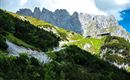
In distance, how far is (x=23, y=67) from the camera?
23906 millimetres

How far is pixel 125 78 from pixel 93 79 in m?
13.6

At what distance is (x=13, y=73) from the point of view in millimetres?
20703

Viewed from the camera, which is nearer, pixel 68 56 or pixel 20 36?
pixel 68 56

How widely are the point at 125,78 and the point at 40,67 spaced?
23.8 meters

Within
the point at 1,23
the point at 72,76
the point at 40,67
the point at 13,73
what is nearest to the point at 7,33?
→ the point at 1,23

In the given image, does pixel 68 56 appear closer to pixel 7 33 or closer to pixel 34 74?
pixel 7 33

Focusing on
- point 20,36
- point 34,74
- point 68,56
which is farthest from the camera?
point 20,36

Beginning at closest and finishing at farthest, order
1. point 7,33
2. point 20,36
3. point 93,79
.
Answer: point 93,79, point 7,33, point 20,36

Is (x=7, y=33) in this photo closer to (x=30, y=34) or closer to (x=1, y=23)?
(x=1, y=23)

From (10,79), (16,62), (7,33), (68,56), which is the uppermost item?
(7,33)

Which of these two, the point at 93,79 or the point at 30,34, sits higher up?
the point at 30,34

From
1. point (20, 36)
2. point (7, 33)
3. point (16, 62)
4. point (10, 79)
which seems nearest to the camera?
point (10, 79)

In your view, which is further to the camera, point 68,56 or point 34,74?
point 68,56

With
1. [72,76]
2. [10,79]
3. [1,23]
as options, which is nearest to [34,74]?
[10,79]
